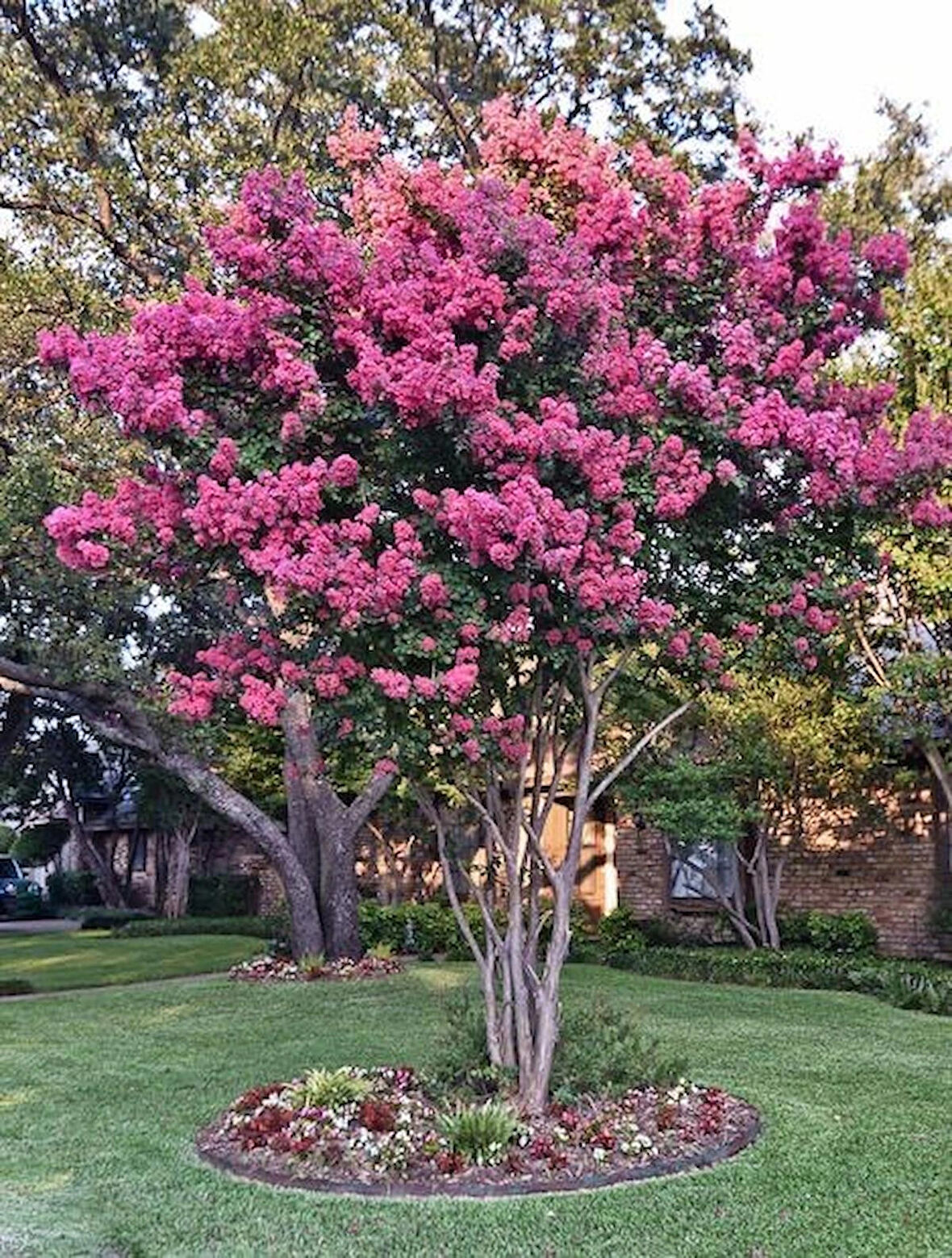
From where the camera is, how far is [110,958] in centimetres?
1947

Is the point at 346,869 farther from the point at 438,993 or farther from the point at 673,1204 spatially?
the point at 673,1204

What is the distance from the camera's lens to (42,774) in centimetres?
2933

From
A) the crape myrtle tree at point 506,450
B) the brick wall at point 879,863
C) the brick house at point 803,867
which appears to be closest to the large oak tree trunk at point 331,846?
the brick house at point 803,867

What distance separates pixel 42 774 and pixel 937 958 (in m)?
20.9

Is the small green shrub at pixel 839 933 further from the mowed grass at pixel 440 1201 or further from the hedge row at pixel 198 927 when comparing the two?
the hedge row at pixel 198 927

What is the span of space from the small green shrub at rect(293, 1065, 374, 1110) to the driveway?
21321 mm

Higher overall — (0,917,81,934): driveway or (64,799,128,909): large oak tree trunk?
(64,799,128,909): large oak tree trunk

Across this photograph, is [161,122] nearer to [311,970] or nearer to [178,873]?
[311,970]

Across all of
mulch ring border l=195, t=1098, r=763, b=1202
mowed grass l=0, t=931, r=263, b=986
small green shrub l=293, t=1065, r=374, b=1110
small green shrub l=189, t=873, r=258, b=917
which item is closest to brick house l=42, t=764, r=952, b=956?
mowed grass l=0, t=931, r=263, b=986

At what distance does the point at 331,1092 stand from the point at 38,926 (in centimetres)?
2539

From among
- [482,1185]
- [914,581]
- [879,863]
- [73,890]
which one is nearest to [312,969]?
[879,863]

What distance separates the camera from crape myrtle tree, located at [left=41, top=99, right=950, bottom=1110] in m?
6.14

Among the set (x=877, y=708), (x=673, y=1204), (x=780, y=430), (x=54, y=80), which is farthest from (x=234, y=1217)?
(x=54, y=80)

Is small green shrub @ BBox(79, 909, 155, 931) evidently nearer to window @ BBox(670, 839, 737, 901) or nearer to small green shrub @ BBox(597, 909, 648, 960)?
small green shrub @ BBox(597, 909, 648, 960)
